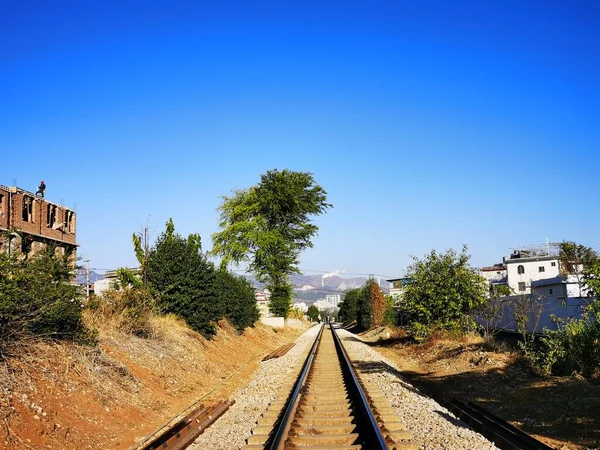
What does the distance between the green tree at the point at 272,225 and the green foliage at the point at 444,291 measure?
2764 cm

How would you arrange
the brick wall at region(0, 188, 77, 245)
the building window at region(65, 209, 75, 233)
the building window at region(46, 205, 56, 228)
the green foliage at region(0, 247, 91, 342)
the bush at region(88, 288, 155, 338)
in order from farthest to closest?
the building window at region(65, 209, 75, 233) < the building window at region(46, 205, 56, 228) < the brick wall at region(0, 188, 77, 245) < the bush at region(88, 288, 155, 338) < the green foliage at region(0, 247, 91, 342)

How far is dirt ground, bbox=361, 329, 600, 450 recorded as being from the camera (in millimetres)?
9227

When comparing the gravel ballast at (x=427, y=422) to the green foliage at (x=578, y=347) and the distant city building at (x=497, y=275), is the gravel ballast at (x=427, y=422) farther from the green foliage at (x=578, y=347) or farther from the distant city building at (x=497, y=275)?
the distant city building at (x=497, y=275)

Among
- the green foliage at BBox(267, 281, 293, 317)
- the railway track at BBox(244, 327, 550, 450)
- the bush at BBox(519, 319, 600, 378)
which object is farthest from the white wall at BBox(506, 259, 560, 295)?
the railway track at BBox(244, 327, 550, 450)

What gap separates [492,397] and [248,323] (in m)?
26.7

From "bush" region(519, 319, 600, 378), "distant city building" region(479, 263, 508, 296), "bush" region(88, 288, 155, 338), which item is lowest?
"bush" region(519, 319, 600, 378)

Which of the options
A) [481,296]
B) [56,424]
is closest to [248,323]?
[481,296]

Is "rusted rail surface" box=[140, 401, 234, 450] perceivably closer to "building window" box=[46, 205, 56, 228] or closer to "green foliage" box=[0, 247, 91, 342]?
"green foliage" box=[0, 247, 91, 342]

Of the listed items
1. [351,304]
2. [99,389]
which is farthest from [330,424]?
[351,304]

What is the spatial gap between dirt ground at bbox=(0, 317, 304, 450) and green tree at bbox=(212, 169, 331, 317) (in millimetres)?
34175

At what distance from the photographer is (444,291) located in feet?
81.8

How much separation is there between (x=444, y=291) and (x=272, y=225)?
32.3 m

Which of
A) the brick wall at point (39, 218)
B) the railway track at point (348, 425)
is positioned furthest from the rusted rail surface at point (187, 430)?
the brick wall at point (39, 218)

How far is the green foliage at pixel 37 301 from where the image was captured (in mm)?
9906
